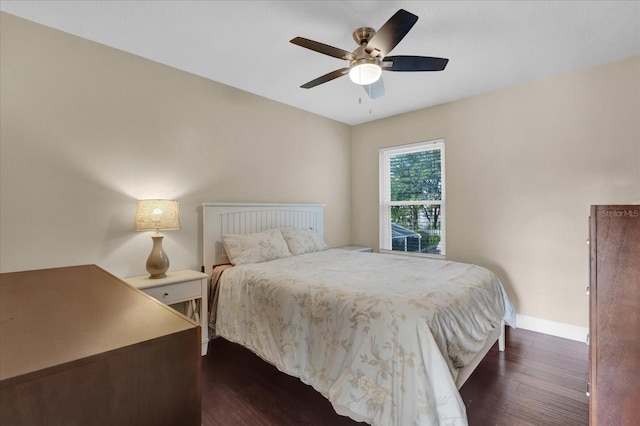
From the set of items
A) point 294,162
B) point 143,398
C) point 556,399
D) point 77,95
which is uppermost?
point 77,95

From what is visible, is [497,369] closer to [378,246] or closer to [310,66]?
[378,246]

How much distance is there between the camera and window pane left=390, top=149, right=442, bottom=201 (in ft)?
12.6

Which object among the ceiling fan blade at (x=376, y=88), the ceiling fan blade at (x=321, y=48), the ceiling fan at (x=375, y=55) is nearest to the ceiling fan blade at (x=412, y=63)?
the ceiling fan at (x=375, y=55)

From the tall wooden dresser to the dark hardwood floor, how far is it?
0.87 metres

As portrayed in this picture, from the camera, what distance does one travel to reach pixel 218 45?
2.39m

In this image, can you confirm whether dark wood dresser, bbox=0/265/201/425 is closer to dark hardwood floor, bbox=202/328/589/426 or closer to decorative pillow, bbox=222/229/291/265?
dark hardwood floor, bbox=202/328/589/426

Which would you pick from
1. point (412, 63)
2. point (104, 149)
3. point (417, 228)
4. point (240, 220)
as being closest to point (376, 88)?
point (412, 63)

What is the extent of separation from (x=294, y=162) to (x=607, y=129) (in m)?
3.17

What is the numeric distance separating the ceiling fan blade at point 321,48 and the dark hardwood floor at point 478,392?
89.4 inches

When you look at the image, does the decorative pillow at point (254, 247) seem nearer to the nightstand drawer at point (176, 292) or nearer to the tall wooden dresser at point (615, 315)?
the nightstand drawer at point (176, 292)

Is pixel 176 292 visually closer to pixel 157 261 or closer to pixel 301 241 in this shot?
pixel 157 261

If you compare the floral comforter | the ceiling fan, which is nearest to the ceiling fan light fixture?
the ceiling fan

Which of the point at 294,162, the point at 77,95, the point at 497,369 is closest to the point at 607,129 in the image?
the point at 497,369

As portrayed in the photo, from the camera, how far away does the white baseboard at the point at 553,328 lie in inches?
109
